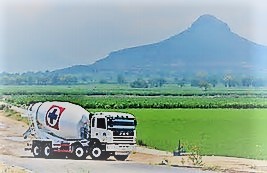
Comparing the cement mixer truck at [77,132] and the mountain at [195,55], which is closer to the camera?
the mountain at [195,55]

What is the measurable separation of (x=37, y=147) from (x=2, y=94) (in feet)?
1.29

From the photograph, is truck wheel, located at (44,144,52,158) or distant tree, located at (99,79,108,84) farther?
truck wheel, located at (44,144,52,158)

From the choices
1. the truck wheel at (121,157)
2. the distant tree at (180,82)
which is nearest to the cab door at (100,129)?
the truck wheel at (121,157)

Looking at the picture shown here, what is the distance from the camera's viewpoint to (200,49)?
5660 millimetres

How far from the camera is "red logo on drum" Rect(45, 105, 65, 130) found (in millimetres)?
5727

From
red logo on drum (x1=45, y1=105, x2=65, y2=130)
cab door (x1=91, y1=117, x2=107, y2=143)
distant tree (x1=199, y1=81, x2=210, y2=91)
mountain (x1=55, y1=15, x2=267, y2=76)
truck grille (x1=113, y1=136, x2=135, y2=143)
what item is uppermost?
mountain (x1=55, y1=15, x2=267, y2=76)

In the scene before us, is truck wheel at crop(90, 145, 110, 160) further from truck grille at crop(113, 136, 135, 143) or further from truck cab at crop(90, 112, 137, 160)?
truck grille at crop(113, 136, 135, 143)

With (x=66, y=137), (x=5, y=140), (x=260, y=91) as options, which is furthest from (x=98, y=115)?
(x=260, y=91)

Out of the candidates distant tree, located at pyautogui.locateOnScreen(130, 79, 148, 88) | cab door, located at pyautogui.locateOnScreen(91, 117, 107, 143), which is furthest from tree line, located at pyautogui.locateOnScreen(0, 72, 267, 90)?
cab door, located at pyautogui.locateOnScreen(91, 117, 107, 143)

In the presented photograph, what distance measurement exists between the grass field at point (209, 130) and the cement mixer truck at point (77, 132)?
123mm

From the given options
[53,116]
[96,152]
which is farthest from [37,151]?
[96,152]

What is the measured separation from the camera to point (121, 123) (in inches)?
225

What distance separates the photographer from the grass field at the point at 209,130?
5.64m

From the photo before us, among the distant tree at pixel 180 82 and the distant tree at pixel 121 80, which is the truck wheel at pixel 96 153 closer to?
the distant tree at pixel 121 80
